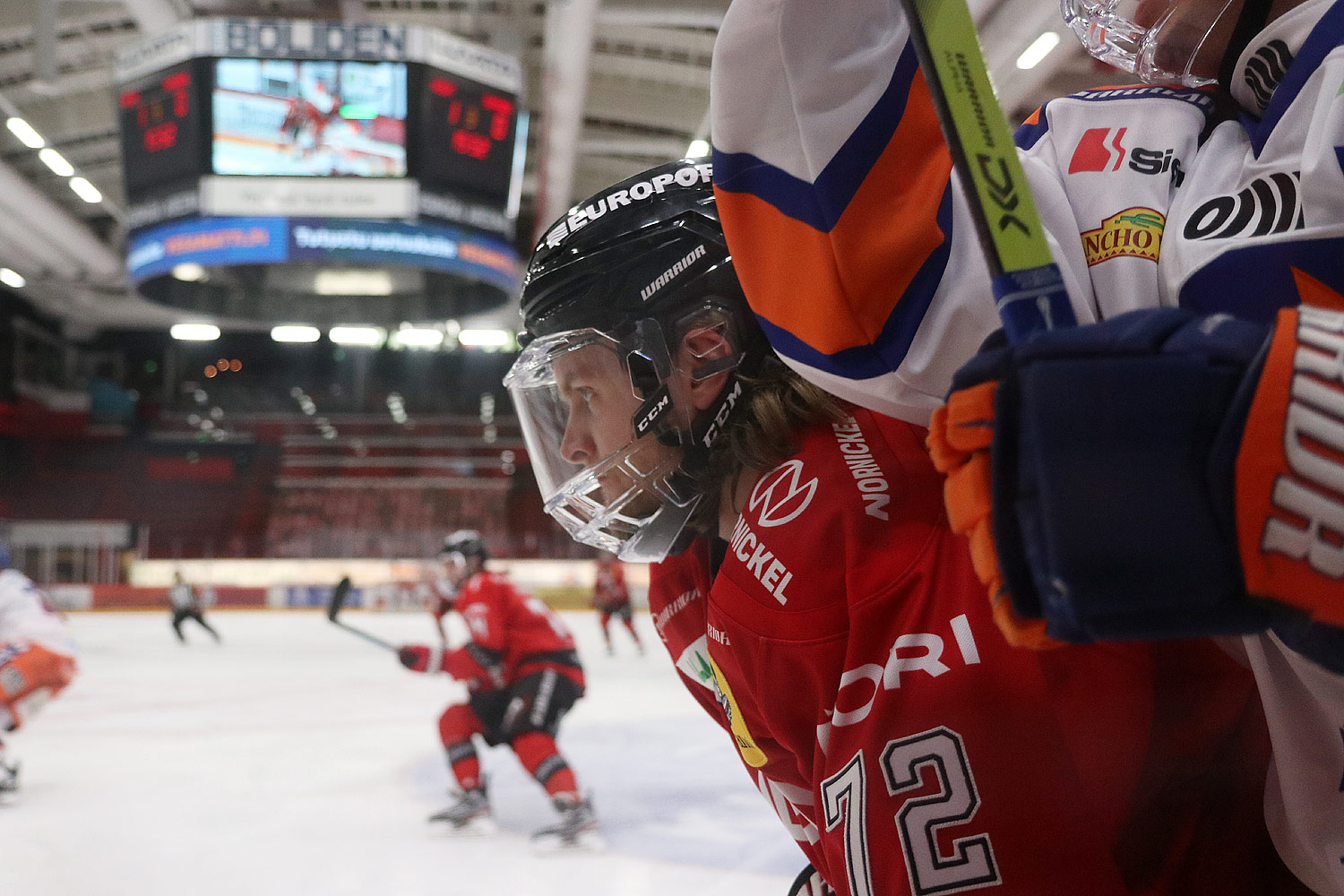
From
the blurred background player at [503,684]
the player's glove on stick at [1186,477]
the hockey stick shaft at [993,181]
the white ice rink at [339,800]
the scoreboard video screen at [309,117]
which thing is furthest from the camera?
the scoreboard video screen at [309,117]

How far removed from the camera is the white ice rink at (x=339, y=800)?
3.23 m

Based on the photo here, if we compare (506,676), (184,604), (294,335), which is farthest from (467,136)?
(294,335)

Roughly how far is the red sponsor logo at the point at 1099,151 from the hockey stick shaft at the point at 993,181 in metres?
0.26

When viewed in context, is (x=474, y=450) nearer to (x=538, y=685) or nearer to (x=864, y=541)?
(x=538, y=685)

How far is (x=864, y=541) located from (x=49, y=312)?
2207cm

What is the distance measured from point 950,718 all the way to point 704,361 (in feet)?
1.59

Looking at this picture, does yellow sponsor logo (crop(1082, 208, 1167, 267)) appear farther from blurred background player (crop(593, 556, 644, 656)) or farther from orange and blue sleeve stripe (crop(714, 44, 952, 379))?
blurred background player (crop(593, 556, 644, 656))

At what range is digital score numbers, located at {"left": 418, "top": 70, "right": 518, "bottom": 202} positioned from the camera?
6074 mm

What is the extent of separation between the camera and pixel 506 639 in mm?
4289

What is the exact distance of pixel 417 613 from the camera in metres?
14.2

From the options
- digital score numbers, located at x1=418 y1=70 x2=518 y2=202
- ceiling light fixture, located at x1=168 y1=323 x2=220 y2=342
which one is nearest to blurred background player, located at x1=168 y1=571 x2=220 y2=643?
digital score numbers, located at x1=418 y1=70 x2=518 y2=202

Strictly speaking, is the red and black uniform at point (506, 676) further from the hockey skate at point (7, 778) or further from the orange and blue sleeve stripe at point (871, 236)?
the orange and blue sleeve stripe at point (871, 236)

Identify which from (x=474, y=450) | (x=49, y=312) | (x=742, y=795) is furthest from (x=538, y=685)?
(x=49, y=312)

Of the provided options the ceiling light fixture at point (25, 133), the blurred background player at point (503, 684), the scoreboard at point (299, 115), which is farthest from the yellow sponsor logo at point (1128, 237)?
the ceiling light fixture at point (25, 133)
